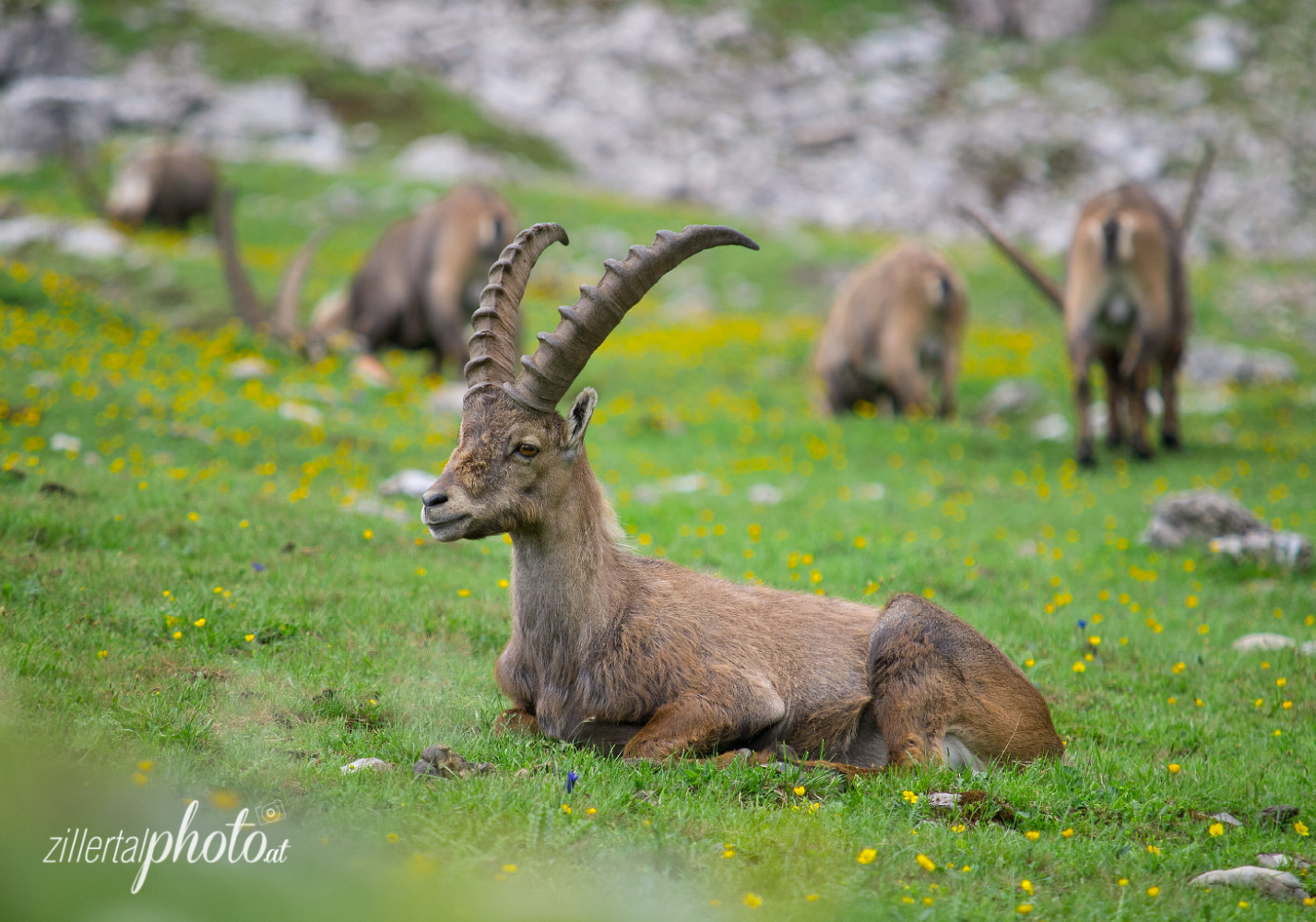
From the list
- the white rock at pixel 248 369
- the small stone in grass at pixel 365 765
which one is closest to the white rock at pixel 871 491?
the small stone in grass at pixel 365 765

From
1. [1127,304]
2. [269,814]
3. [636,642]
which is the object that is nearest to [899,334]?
[1127,304]

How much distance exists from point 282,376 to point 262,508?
22.5ft

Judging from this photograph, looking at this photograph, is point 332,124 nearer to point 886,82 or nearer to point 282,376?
point 886,82

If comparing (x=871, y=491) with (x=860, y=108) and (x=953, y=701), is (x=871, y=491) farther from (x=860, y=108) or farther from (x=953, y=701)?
(x=860, y=108)

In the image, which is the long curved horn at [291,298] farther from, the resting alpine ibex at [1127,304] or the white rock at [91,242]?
the resting alpine ibex at [1127,304]

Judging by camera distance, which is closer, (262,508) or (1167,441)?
(262,508)

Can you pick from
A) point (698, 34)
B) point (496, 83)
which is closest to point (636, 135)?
point (496, 83)

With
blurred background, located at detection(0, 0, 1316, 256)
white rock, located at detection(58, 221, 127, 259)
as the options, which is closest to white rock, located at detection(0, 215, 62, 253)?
white rock, located at detection(58, 221, 127, 259)

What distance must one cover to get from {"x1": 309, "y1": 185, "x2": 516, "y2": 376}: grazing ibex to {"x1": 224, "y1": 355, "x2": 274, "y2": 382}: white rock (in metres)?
1.67

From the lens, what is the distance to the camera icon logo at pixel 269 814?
4555 mm

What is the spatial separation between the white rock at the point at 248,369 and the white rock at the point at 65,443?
4.05 metres

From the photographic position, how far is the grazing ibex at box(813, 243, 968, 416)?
17.7 m

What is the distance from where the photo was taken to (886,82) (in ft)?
189

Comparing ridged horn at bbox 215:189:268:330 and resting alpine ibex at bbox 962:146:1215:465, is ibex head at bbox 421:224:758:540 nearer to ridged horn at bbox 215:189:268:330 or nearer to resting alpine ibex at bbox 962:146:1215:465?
resting alpine ibex at bbox 962:146:1215:465
